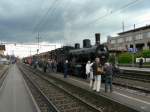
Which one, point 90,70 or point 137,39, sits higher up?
point 137,39

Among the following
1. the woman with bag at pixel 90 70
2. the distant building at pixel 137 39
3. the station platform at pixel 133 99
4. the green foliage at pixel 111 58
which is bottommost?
the station platform at pixel 133 99

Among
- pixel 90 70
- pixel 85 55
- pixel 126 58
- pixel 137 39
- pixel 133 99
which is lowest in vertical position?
pixel 133 99

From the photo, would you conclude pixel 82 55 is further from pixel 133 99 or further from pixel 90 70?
pixel 133 99

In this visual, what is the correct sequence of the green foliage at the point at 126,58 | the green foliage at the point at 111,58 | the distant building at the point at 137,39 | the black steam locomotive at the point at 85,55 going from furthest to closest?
1. the distant building at the point at 137,39
2. the green foliage at the point at 126,58
3. the green foliage at the point at 111,58
4. the black steam locomotive at the point at 85,55

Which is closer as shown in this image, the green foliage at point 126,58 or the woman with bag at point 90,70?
the woman with bag at point 90,70

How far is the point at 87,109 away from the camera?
1287 cm

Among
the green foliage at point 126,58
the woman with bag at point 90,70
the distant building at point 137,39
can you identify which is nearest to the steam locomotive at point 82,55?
the woman with bag at point 90,70

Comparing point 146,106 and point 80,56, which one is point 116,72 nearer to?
point 80,56

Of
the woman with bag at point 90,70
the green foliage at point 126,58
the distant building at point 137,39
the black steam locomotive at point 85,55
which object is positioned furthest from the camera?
the distant building at point 137,39

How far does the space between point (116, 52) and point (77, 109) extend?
1728cm

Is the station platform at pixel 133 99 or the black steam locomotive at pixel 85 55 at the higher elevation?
the black steam locomotive at pixel 85 55

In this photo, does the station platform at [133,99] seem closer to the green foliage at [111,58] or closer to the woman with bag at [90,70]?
the woman with bag at [90,70]

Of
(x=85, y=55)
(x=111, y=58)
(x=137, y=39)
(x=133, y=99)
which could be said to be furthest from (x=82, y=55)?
(x=137, y=39)

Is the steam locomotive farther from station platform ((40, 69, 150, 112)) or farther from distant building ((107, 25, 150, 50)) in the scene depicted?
distant building ((107, 25, 150, 50))
